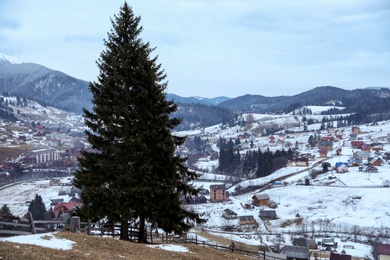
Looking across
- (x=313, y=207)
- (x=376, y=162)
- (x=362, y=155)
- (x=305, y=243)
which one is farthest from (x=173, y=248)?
(x=362, y=155)

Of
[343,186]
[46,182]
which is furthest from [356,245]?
[46,182]

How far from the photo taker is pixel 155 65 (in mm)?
19953

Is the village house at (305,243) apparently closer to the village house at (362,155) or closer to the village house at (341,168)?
the village house at (341,168)

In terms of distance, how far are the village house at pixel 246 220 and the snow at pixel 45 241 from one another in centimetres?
6852

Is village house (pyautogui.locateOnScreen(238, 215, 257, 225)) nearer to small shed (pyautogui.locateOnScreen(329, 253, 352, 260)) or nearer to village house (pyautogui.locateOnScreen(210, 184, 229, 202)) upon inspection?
village house (pyautogui.locateOnScreen(210, 184, 229, 202))

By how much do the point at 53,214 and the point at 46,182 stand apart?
5120cm

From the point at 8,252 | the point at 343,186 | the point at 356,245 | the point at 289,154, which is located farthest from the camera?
the point at 289,154

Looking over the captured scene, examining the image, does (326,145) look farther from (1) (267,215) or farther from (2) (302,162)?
(1) (267,215)

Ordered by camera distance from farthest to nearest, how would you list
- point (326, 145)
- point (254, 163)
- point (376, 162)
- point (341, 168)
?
point (326, 145) < point (254, 163) < point (376, 162) < point (341, 168)

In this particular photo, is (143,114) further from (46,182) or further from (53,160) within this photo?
(53,160)

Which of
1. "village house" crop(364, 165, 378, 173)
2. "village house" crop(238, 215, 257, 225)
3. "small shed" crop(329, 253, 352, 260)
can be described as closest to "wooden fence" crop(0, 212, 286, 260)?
"small shed" crop(329, 253, 352, 260)

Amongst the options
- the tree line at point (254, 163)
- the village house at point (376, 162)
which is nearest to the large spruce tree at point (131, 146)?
the village house at point (376, 162)

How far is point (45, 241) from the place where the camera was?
13703 millimetres

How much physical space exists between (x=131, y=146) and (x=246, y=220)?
66736 millimetres
